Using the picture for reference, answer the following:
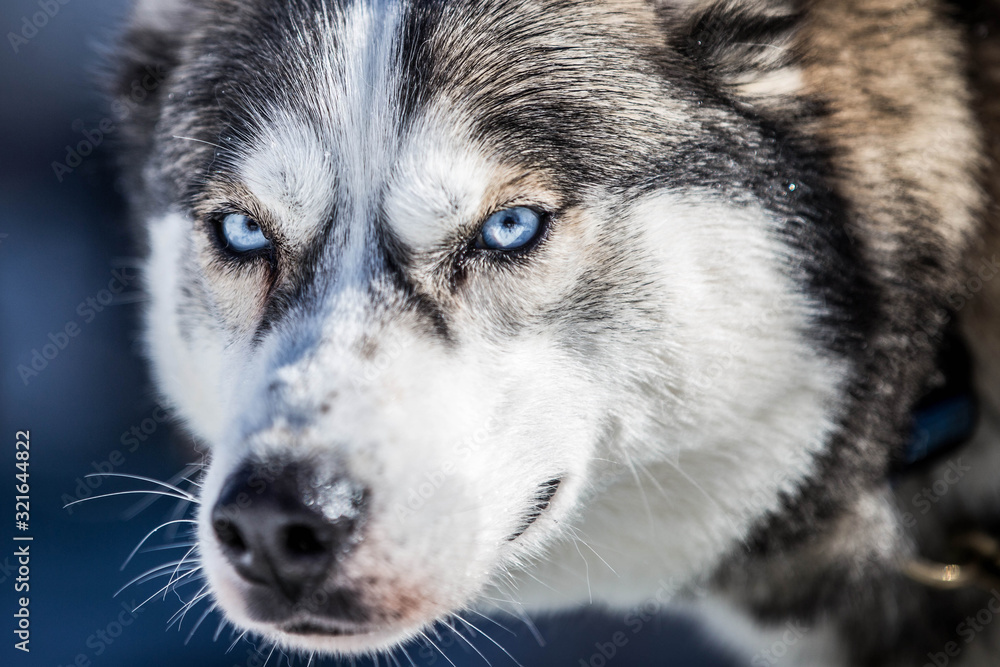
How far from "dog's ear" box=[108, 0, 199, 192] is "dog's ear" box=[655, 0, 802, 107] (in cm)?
81

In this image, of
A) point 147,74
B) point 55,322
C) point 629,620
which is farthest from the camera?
point 629,620

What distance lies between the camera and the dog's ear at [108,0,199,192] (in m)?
1.15

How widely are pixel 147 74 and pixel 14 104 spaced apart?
0.34m

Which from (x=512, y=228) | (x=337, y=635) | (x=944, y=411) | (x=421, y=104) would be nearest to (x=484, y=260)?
(x=512, y=228)

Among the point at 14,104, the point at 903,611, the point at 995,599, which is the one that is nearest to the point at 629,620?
the point at 903,611

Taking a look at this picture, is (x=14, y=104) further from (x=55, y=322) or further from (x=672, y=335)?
(x=672, y=335)

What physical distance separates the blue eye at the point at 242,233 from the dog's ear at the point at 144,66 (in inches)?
13.4

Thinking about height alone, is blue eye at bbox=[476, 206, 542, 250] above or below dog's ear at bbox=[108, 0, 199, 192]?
below

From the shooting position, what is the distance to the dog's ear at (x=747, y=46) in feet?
2.97

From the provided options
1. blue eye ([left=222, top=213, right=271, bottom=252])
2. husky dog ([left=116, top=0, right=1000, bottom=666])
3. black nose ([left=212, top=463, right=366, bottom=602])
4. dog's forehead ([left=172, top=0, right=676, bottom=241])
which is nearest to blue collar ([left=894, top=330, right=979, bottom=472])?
husky dog ([left=116, top=0, right=1000, bottom=666])

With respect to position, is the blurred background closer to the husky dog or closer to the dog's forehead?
the husky dog

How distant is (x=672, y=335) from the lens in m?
0.88

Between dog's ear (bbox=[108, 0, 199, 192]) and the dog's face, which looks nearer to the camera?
the dog's face

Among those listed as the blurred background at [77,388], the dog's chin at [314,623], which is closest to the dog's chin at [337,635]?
the dog's chin at [314,623]
